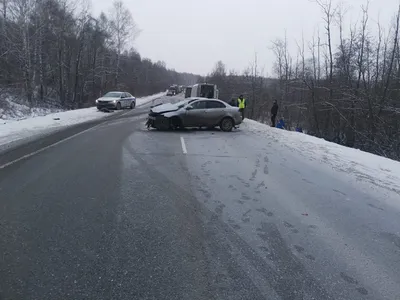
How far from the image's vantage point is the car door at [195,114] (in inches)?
634

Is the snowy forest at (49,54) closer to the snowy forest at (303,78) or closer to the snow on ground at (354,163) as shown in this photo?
the snowy forest at (303,78)

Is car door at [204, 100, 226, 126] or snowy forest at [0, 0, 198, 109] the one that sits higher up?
snowy forest at [0, 0, 198, 109]

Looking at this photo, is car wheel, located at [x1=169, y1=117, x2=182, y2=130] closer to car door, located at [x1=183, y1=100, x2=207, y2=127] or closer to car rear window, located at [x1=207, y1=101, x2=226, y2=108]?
car door, located at [x1=183, y1=100, x2=207, y2=127]

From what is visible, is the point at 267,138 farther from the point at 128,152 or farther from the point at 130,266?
the point at 130,266

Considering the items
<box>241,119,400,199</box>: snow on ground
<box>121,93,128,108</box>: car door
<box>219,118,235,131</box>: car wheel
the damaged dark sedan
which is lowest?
<box>241,119,400,199</box>: snow on ground

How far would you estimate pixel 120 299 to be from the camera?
2.72 metres

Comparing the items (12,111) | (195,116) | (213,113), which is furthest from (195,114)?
(12,111)

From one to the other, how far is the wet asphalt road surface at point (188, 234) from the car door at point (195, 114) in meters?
8.46

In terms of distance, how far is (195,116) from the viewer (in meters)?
16.2

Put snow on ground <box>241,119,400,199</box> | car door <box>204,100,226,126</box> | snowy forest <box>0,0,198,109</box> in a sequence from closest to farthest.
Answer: snow on ground <box>241,119,400,199</box>, car door <box>204,100,226,126</box>, snowy forest <box>0,0,198,109</box>

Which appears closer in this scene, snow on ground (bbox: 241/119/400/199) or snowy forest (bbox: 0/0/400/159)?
snow on ground (bbox: 241/119/400/199)

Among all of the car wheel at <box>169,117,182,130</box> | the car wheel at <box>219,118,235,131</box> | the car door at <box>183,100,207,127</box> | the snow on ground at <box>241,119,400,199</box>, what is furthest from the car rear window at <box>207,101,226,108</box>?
the snow on ground at <box>241,119,400,199</box>

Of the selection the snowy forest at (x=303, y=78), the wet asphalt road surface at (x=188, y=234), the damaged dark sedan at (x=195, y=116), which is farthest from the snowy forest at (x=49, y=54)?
the wet asphalt road surface at (x=188, y=234)

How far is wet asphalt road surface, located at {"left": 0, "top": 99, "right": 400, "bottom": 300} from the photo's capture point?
2.98 meters
